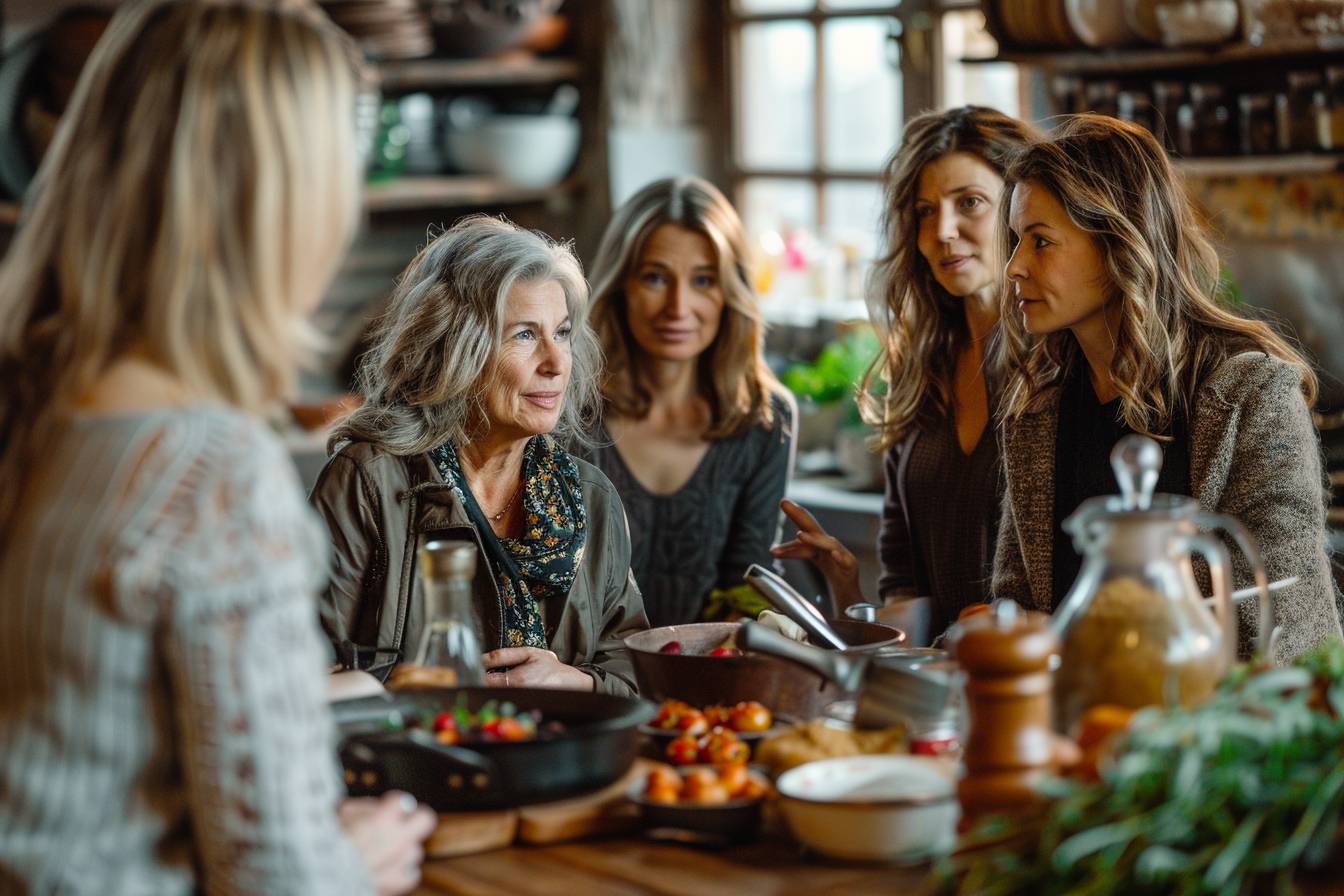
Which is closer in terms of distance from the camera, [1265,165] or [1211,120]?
Result: [1265,165]

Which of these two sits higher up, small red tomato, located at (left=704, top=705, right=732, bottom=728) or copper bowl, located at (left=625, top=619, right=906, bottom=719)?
copper bowl, located at (left=625, top=619, right=906, bottom=719)

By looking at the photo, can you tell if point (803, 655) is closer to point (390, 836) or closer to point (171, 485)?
point (390, 836)

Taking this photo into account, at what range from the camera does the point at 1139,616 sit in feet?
4.94

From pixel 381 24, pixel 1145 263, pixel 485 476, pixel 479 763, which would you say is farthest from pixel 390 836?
pixel 381 24

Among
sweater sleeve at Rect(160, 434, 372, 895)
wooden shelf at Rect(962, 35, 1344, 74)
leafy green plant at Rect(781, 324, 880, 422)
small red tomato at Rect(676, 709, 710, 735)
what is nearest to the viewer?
sweater sleeve at Rect(160, 434, 372, 895)

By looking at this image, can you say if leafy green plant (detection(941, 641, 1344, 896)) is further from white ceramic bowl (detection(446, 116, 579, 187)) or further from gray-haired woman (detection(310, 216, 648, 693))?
white ceramic bowl (detection(446, 116, 579, 187))

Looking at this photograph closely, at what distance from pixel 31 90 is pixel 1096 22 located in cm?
267

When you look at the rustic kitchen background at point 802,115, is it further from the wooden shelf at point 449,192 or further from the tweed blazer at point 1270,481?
the tweed blazer at point 1270,481

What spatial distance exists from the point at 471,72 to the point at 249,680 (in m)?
3.95

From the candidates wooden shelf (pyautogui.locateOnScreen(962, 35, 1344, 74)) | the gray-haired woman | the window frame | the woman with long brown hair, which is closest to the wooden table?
the gray-haired woman

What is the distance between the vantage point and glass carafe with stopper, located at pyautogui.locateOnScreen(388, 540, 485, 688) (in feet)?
5.71

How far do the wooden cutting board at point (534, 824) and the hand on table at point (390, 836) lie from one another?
0.20ft

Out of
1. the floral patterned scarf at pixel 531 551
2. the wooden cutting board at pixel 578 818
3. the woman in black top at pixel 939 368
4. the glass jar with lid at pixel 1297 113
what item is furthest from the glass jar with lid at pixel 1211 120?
the wooden cutting board at pixel 578 818

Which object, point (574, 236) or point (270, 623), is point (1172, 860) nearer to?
point (270, 623)
